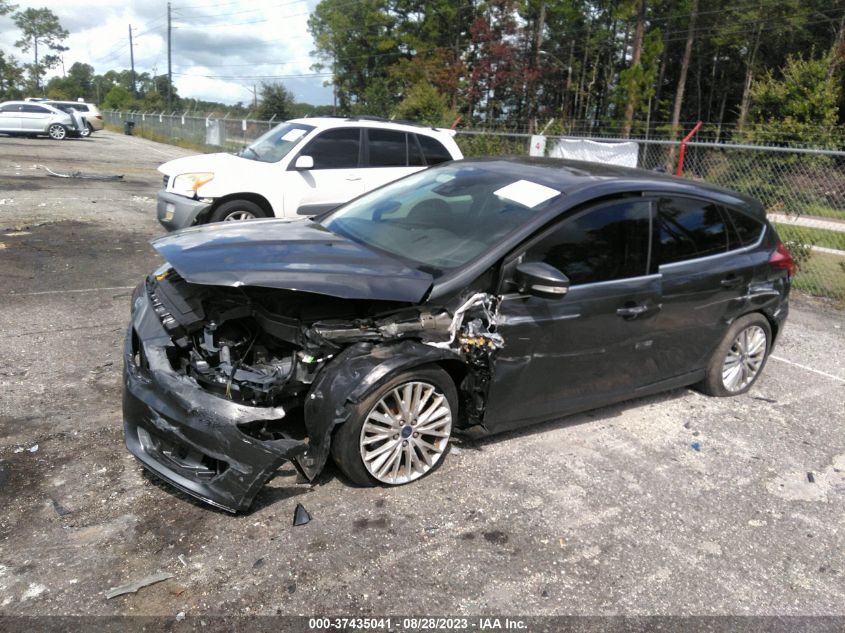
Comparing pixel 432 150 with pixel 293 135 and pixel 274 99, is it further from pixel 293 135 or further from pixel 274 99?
pixel 274 99

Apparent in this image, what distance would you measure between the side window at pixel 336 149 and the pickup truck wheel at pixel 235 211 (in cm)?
98

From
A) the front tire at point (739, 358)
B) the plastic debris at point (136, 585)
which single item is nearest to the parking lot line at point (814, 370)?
the front tire at point (739, 358)

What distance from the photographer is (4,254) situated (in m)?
8.02

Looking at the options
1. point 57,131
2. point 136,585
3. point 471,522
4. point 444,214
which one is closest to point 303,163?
point 444,214

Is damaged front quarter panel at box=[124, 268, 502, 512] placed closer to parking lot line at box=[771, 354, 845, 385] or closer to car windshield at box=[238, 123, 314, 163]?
parking lot line at box=[771, 354, 845, 385]

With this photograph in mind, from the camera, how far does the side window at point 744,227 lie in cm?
491

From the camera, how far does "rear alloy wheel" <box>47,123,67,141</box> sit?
30.7 metres

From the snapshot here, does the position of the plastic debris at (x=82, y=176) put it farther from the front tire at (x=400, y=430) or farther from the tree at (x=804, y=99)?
the tree at (x=804, y=99)

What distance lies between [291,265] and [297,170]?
5560mm

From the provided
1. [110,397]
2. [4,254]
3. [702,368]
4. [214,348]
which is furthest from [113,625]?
[4,254]

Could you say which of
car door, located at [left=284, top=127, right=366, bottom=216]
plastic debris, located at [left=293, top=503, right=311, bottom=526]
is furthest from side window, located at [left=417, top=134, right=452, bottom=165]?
plastic debris, located at [left=293, top=503, right=311, bottom=526]

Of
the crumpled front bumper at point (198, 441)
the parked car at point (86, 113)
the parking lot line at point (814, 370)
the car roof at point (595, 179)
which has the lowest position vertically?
the parking lot line at point (814, 370)

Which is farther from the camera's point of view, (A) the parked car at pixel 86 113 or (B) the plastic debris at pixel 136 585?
(A) the parked car at pixel 86 113

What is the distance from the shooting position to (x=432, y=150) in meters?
9.63
